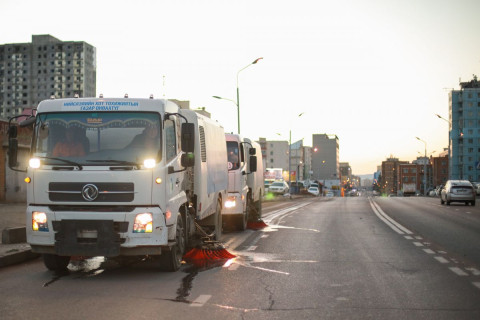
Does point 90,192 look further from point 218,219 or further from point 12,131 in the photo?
point 218,219

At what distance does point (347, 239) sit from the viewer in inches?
611

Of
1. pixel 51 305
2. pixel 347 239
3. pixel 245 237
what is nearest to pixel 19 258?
pixel 51 305

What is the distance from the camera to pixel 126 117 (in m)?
9.30

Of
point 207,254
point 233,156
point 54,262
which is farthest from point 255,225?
point 54,262

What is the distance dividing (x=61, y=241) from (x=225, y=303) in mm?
2898

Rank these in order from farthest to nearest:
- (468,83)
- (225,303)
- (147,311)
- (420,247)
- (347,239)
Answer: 1. (468,83)
2. (347,239)
3. (420,247)
4. (225,303)
5. (147,311)

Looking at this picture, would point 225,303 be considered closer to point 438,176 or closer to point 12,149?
point 12,149

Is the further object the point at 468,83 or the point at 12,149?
the point at 468,83

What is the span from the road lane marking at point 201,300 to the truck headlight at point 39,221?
275cm

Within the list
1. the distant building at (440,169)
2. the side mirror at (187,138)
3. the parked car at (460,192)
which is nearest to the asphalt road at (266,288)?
the side mirror at (187,138)

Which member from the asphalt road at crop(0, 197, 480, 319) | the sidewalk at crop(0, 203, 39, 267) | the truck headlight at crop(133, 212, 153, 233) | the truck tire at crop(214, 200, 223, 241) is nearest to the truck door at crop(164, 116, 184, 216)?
the truck headlight at crop(133, 212, 153, 233)

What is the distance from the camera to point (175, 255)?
9766 millimetres

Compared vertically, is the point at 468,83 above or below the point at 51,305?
above

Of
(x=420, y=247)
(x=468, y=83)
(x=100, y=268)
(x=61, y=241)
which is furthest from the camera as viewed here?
(x=468, y=83)
